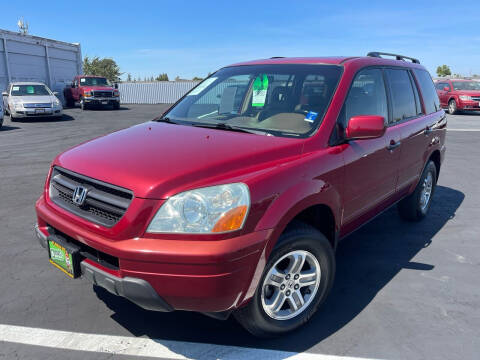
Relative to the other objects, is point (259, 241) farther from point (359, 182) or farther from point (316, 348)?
point (359, 182)

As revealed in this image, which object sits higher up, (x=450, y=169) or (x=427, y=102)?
(x=427, y=102)

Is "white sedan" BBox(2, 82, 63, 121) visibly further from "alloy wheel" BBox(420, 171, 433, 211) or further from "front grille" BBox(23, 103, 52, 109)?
"alloy wheel" BBox(420, 171, 433, 211)

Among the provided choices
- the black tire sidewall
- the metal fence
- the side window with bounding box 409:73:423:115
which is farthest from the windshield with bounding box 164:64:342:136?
the metal fence

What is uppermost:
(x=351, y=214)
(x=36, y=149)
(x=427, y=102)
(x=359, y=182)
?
(x=427, y=102)

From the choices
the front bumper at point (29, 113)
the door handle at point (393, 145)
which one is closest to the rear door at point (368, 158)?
the door handle at point (393, 145)

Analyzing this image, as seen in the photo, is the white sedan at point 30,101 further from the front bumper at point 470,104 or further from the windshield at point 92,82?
the front bumper at point 470,104

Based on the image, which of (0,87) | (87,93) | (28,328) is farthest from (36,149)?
(0,87)

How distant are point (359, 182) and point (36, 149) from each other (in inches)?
361

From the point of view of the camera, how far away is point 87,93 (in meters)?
23.0

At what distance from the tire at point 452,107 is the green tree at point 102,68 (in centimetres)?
5114

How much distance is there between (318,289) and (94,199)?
1.64m

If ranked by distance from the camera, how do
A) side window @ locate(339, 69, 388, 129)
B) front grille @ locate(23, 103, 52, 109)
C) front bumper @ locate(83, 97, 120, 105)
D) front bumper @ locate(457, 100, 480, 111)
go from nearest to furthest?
side window @ locate(339, 69, 388, 129)
front grille @ locate(23, 103, 52, 109)
front bumper @ locate(457, 100, 480, 111)
front bumper @ locate(83, 97, 120, 105)

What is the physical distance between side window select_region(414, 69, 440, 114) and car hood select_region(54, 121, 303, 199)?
2.75m

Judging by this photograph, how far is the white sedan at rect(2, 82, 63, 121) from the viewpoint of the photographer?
53.2ft
